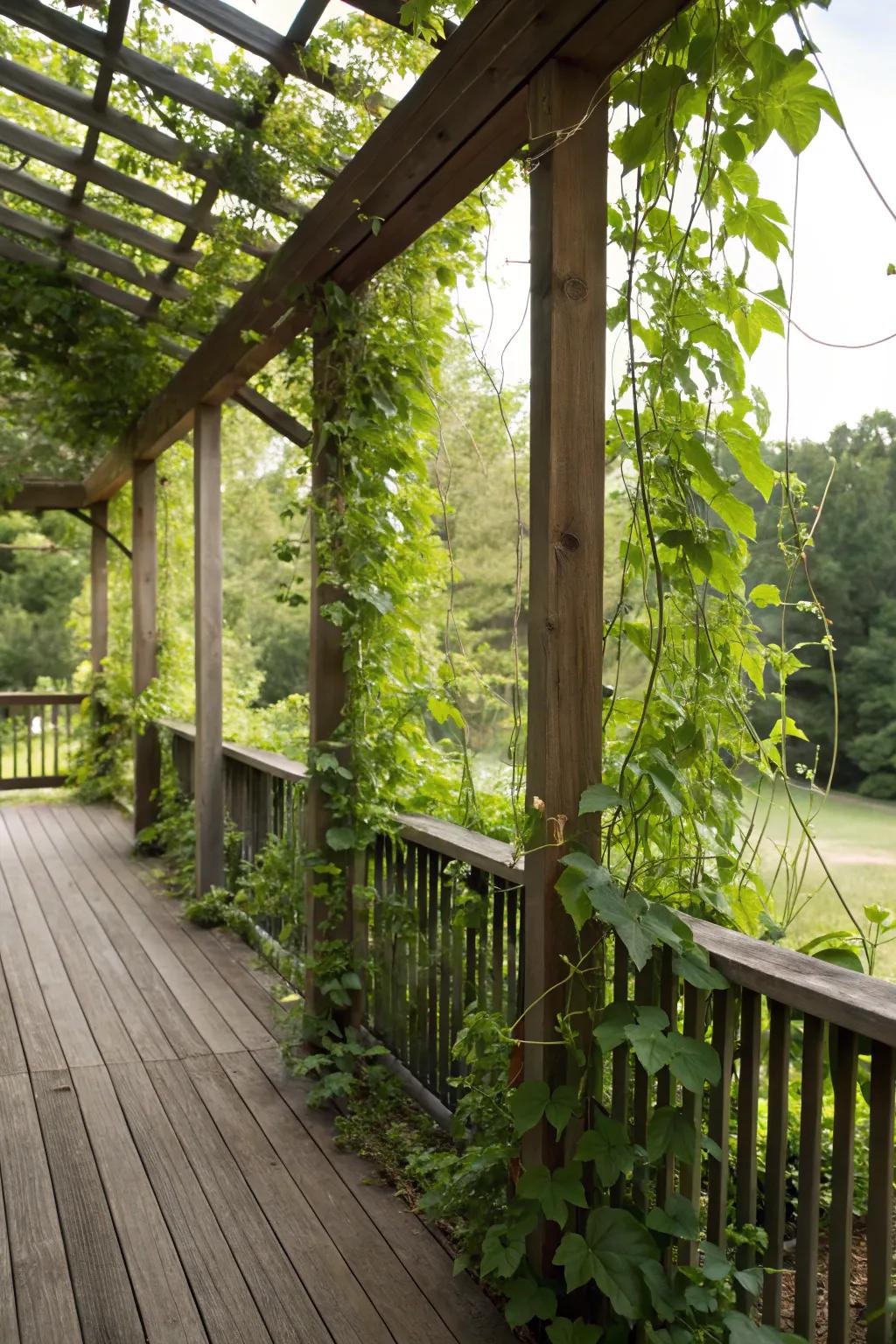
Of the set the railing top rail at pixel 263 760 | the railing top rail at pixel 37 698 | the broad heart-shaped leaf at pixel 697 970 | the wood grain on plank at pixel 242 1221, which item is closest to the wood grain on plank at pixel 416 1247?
the wood grain on plank at pixel 242 1221

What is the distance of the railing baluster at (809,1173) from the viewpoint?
4.88 feet

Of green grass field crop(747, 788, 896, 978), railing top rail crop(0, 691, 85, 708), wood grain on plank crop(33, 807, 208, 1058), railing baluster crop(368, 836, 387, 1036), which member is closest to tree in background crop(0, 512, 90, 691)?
railing top rail crop(0, 691, 85, 708)

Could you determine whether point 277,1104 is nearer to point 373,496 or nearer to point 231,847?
point 373,496

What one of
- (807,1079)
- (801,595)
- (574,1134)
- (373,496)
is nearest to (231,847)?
(373,496)

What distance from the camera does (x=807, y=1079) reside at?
1.51m

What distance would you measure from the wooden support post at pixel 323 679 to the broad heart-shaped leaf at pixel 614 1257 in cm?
155

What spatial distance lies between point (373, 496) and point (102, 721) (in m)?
5.83

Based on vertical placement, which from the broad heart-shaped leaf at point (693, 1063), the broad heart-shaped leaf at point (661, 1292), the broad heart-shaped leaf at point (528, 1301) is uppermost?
the broad heart-shaped leaf at point (693, 1063)

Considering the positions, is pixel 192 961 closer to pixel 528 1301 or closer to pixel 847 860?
pixel 528 1301

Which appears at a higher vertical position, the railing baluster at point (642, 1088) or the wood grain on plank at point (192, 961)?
the railing baluster at point (642, 1088)

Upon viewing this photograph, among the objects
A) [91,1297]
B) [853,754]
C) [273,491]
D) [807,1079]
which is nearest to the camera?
[807,1079]

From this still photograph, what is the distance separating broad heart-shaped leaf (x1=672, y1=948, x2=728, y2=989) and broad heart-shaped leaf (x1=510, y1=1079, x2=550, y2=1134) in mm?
359

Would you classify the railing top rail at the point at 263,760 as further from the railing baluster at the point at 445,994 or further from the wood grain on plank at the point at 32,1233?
the wood grain on plank at the point at 32,1233

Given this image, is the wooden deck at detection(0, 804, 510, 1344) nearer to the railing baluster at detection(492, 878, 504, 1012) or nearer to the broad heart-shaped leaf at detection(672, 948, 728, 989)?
the railing baluster at detection(492, 878, 504, 1012)
